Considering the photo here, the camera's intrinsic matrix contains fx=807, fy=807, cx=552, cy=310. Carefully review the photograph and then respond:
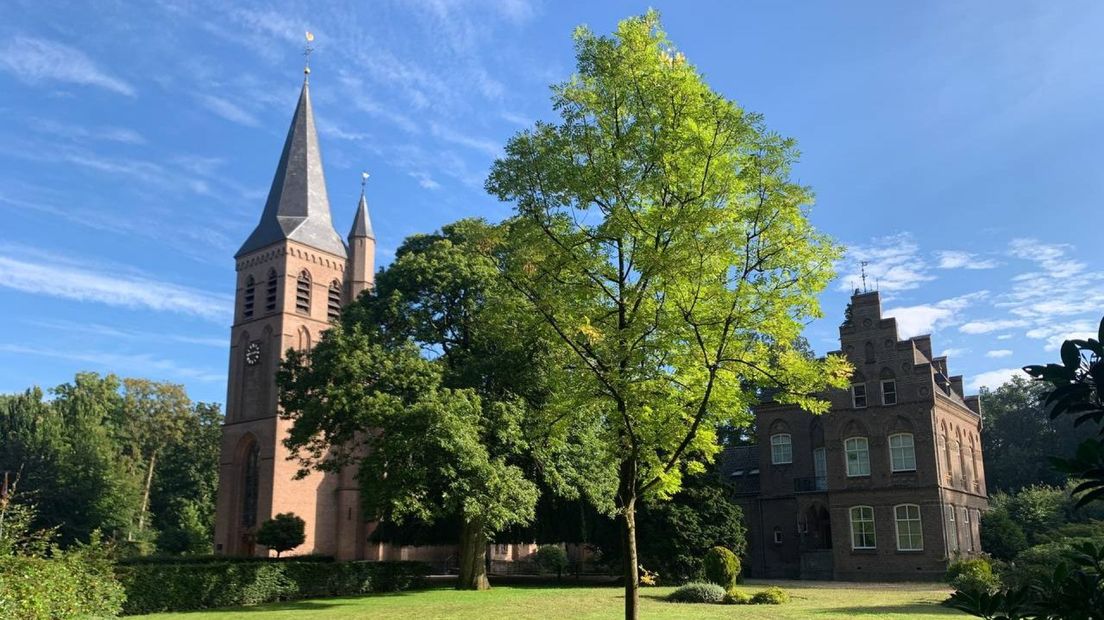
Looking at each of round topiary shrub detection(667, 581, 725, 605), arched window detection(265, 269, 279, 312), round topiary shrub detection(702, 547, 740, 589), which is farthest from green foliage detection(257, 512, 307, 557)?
round topiary shrub detection(667, 581, 725, 605)

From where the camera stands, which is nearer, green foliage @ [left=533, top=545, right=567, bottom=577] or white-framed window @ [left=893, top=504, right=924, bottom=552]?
white-framed window @ [left=893, top=504, right=924, bottom=552]

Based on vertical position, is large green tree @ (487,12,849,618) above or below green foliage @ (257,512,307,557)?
above

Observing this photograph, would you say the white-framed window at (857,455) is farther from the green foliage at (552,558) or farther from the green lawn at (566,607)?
the green foliage at (552,558)

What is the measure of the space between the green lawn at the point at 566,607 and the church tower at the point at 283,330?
23.5 metres

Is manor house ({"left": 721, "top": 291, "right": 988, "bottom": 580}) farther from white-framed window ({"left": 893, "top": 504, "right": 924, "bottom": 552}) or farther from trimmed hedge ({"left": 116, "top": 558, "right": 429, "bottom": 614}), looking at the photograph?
trimmed hedge ({"left": 116, "top": 558, "right": 429, "bottom": 614})

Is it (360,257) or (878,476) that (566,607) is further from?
(360,257)

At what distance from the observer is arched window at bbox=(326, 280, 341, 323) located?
55500mm

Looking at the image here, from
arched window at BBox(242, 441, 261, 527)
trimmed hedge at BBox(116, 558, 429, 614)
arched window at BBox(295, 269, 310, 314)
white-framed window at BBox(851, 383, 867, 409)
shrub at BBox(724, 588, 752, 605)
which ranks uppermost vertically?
arched window at BBox(295, 269, 310, 314)

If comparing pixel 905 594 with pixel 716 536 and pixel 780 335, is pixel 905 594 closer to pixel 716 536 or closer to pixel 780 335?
pixel 716 536

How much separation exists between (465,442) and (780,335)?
45.2 ft

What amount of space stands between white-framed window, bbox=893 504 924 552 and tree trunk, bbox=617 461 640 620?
2757 cm

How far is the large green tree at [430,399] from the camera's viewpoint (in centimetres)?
2395

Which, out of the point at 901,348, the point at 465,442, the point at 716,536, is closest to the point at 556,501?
the point at 716,536

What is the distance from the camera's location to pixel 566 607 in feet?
71.2
